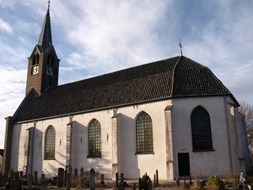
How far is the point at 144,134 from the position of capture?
23297 mm

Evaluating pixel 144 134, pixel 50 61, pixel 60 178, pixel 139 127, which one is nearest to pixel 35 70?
pixel 50 61

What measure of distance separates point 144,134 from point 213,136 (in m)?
5.96

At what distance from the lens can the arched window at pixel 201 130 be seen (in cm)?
2130

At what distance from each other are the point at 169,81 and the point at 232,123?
6.57 metres

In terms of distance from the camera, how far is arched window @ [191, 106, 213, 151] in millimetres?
21297

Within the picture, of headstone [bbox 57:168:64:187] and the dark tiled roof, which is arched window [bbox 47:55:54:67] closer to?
the dark tiled roof

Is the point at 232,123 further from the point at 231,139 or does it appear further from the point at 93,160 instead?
the point at 93,160

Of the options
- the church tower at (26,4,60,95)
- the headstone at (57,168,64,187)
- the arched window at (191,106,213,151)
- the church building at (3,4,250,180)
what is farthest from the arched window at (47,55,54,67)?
the arched window at (191,106,213,151)

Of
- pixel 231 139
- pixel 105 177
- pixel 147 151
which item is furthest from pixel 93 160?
pixel 231 139

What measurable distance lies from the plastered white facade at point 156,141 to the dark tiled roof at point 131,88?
2.43ft

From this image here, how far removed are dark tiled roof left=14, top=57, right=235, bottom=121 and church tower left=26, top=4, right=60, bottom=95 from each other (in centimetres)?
331

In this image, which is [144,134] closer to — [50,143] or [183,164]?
[183,164]

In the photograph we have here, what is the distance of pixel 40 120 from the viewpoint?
3077 centimetres

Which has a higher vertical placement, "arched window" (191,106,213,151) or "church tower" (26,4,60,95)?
"church tower" (26,4,60,95)
